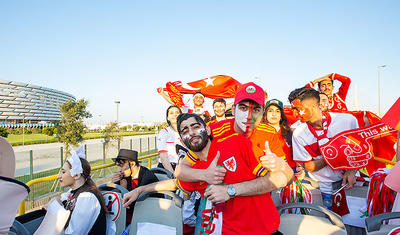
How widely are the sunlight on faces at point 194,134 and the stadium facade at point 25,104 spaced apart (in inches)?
3656

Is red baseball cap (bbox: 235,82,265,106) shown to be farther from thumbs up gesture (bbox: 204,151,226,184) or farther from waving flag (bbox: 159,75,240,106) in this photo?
waving flag (bbox: 159,75,240,106)

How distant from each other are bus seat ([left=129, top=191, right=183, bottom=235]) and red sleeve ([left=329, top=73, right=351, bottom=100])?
4950mm

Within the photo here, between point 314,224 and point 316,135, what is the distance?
123 centimetres

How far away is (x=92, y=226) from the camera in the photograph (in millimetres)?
2615

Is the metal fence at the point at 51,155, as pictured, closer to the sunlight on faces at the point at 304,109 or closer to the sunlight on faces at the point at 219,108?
the sunlight on faces at the point at 219,108

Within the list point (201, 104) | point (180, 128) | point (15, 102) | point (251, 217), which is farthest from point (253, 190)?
point (15, 102)

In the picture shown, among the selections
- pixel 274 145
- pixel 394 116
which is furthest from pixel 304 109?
pixel 394 116

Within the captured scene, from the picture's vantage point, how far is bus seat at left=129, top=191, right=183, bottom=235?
8.13ft

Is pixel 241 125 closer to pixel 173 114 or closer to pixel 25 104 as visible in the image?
pixel 173 114

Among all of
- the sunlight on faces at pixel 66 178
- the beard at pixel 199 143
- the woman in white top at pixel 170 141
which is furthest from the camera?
the woman in white top at pixel 170 141

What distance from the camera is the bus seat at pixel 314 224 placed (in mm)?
1872

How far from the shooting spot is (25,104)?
97.2 metres

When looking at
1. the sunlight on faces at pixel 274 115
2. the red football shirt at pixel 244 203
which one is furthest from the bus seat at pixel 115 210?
the sunlight on faces at pixel 274 115

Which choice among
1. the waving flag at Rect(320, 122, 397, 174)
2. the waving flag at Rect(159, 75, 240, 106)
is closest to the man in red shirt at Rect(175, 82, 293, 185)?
the waving flag at Rect(320, 122, 397, 174)
